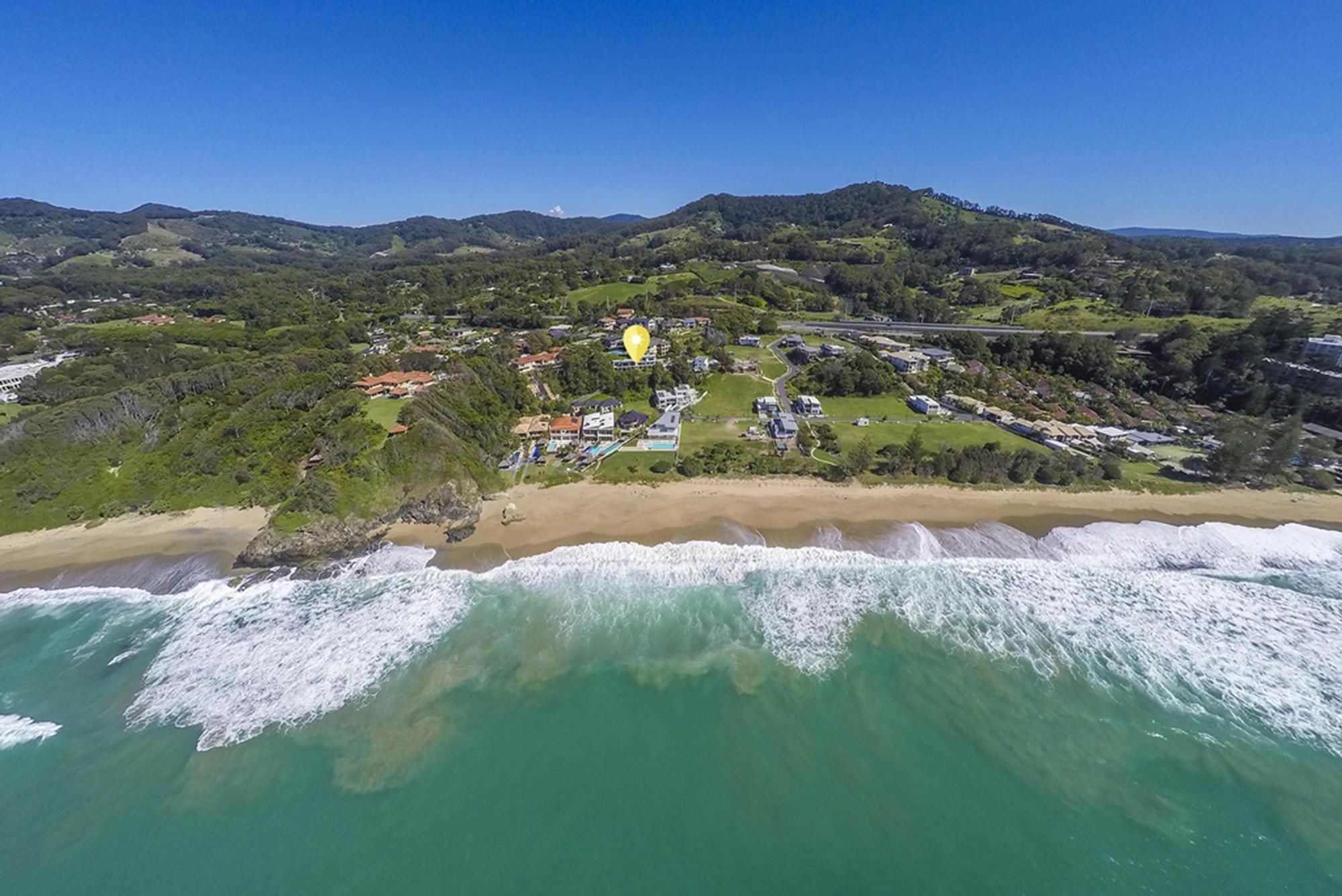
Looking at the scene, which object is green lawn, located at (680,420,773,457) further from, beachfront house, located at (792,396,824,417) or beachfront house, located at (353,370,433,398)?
beachfront house, located at (353,370,433,398)

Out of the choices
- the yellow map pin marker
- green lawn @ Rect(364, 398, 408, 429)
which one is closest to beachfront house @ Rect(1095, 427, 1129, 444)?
the yellow map pin marker

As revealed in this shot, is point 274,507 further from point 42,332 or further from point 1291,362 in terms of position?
point 1291,362

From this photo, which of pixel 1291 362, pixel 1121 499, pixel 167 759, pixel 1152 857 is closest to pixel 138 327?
pixel 167 759

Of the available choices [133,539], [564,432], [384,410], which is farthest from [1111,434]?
[133,539]

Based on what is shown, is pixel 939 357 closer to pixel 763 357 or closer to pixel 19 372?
pixel 763 357

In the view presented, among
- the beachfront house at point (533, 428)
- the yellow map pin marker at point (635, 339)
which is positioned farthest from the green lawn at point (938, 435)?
the beachfront house at point (533, 428)

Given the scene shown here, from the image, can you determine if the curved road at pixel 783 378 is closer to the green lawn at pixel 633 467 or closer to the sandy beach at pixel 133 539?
the green lawn at pixel 633 467
